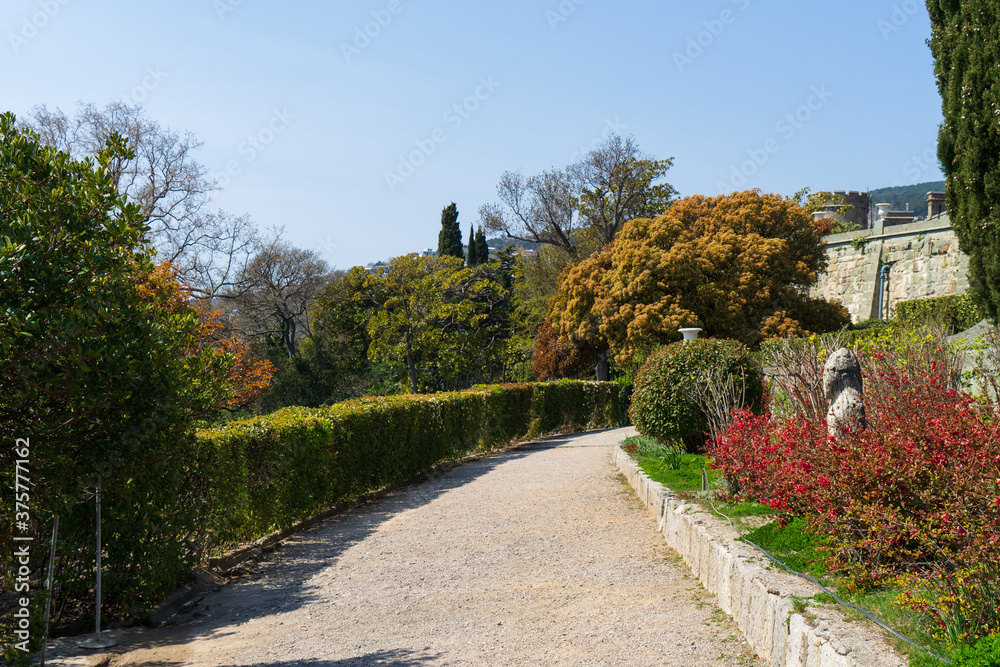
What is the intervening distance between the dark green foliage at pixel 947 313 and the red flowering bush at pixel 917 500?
11135mm

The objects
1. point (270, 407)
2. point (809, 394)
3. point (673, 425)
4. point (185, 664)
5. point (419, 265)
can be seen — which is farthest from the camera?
point (270, 407)

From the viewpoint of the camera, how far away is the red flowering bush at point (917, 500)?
10.0ft

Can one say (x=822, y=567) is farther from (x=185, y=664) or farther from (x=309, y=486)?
(x=309, y=486)

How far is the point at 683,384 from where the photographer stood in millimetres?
9930

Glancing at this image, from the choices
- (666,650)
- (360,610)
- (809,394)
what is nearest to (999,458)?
(666,650)

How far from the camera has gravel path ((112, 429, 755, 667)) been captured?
13.8 feet

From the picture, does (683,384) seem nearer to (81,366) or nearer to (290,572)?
(290,572)

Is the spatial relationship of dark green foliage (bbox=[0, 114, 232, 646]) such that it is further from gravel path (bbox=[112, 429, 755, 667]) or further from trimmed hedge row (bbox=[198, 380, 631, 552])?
trimmed hedge row (bbox=[198, 380, 631, 552])

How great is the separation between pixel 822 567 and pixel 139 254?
14.6 feet

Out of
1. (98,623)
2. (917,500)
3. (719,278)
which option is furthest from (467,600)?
(719,278)

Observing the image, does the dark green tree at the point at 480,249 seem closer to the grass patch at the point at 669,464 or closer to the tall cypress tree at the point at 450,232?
the tall cypress tree at the point at 450,232

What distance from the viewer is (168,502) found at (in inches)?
207

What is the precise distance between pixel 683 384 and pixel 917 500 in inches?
240

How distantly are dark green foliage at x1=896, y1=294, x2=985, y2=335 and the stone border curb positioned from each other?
11192 millimetres
